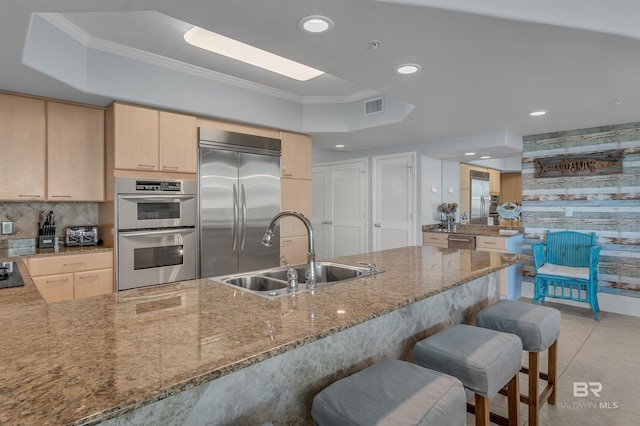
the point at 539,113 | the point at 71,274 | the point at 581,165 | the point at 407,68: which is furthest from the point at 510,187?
the point at 71,274

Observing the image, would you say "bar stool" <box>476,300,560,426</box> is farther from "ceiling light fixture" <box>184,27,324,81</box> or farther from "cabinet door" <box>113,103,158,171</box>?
"cabinet door" <box>113,103,158,171</box>

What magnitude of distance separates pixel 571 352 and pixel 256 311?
10.4ft

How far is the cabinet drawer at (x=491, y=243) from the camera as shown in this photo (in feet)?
15.4

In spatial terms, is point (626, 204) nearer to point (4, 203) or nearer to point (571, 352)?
point (571, 352)

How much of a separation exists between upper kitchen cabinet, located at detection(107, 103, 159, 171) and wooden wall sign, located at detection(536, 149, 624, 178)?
4.79 meters

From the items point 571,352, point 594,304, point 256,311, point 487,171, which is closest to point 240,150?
point 256,311

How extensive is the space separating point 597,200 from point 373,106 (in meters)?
3.05

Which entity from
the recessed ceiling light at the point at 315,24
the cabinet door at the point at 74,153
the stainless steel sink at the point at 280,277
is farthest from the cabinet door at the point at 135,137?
the recessed ceiling light at the point at 315,24

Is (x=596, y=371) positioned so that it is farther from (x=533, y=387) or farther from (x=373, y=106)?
(x=373, y=106)

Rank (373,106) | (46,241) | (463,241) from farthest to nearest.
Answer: (463,241) → (373,106) → (46,241)

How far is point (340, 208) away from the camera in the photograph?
653 cm

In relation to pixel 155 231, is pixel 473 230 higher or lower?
lower

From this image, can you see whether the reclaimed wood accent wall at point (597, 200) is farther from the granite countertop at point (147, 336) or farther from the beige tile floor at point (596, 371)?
the granite countertop at point (147, 336)

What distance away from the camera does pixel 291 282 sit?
168cm
